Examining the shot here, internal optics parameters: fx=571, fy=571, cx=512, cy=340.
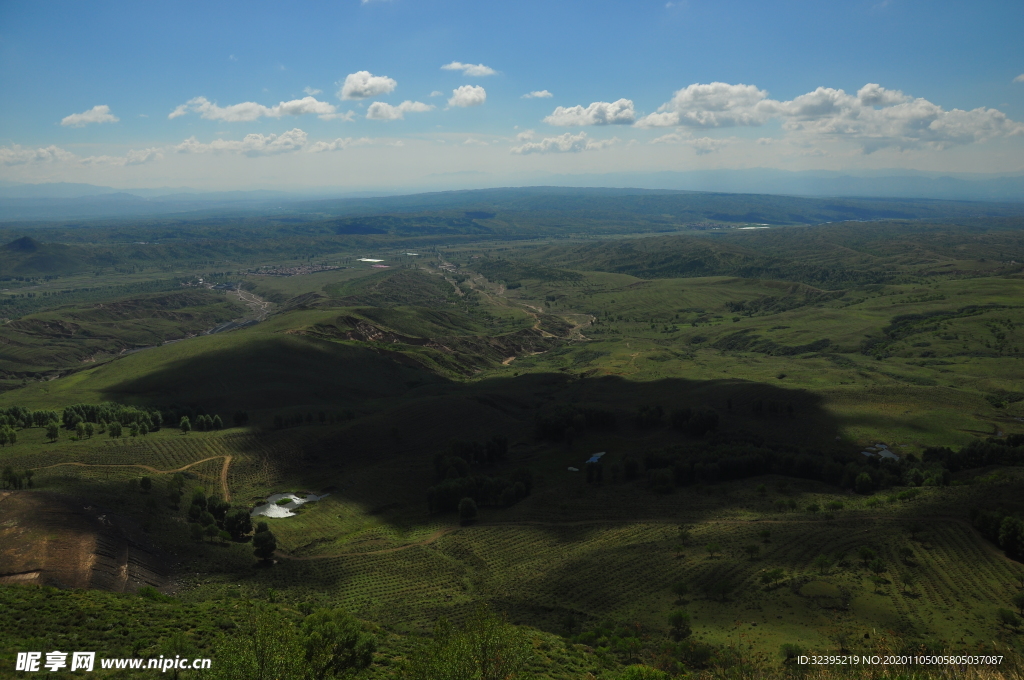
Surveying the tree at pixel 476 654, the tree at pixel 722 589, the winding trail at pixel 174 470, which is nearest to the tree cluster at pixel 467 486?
the winding trail at pixel 174 470

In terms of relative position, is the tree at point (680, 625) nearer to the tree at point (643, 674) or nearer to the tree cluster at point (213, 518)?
the tree at point (643, 674)

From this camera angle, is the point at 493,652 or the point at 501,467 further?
the point at 501,467

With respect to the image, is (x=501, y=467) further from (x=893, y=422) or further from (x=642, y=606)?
(x=893, y=422)

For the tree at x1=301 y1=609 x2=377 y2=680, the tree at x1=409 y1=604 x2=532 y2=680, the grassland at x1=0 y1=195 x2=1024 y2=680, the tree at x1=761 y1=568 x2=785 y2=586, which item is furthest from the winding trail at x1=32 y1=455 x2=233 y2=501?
the tree at x1=761 y1=568 x2=785 y2=586

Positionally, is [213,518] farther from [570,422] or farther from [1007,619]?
[1007,619]

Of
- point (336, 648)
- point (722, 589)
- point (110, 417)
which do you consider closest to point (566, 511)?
point (722, 589)

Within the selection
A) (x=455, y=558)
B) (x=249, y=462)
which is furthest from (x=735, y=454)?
(x=249, y=462)
